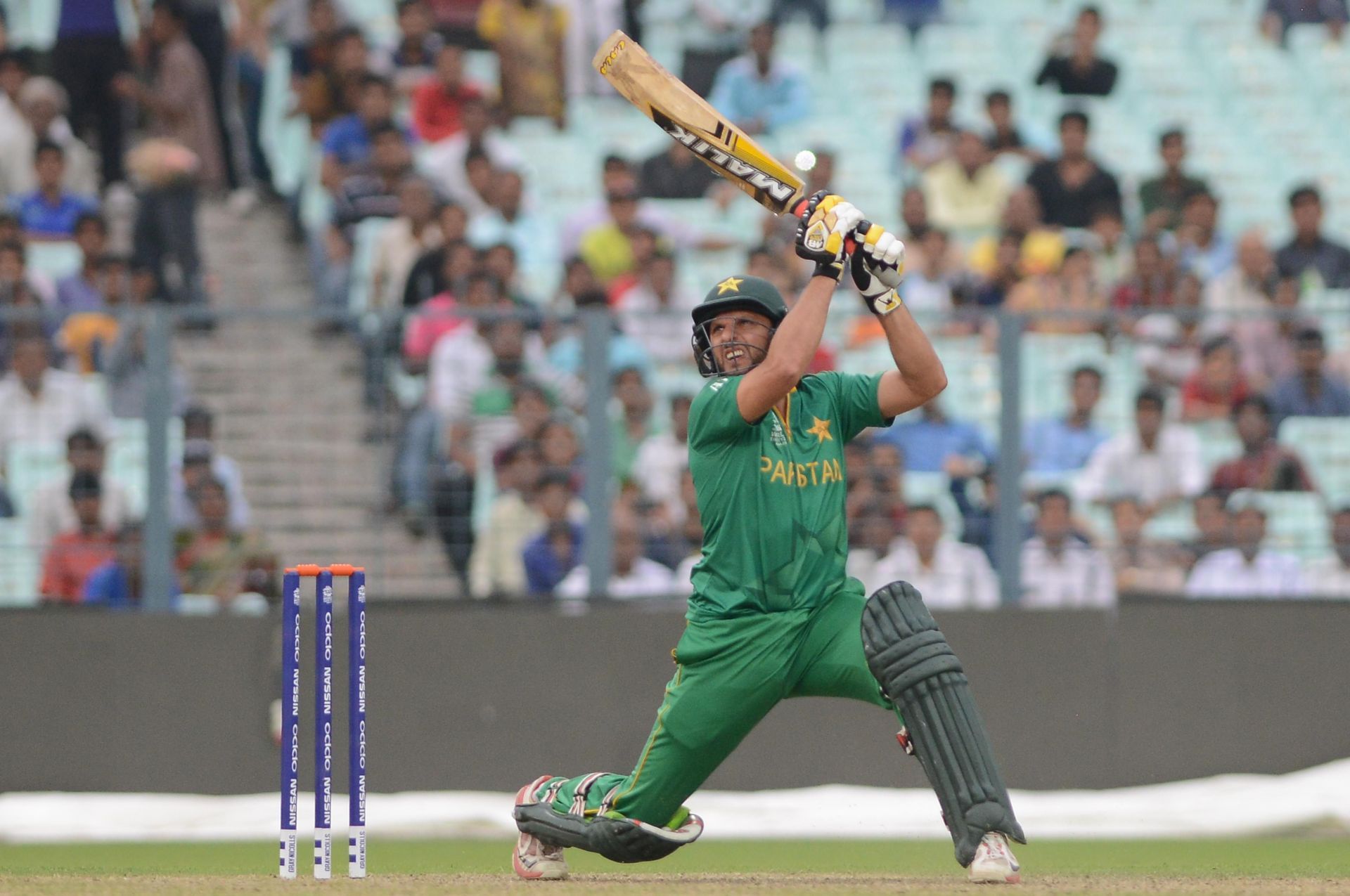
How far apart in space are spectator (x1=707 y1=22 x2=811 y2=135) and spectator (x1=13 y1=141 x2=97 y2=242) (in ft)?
14.8

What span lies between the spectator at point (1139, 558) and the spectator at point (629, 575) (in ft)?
6.98

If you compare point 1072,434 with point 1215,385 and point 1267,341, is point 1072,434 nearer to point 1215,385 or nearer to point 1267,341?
point 1215,385

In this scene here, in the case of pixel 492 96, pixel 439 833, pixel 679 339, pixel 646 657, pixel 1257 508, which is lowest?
pixel 439 833

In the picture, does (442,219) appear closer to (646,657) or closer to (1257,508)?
(646,657)

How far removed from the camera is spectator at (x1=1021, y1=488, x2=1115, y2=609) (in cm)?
966

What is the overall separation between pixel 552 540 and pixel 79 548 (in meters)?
2.25

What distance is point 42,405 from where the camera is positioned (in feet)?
31.2

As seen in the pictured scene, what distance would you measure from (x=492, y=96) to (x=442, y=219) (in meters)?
2.72

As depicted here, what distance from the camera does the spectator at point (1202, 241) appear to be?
498 inches

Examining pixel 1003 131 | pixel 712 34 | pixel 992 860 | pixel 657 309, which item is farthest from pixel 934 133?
pixel 992 860

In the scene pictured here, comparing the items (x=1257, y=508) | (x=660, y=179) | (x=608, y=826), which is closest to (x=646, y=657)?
(x=1257, y=508)

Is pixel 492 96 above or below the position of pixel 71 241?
above

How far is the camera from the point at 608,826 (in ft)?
19.8

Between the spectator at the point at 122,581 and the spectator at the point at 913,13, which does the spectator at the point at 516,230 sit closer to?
the spectator at the point at 122,581
